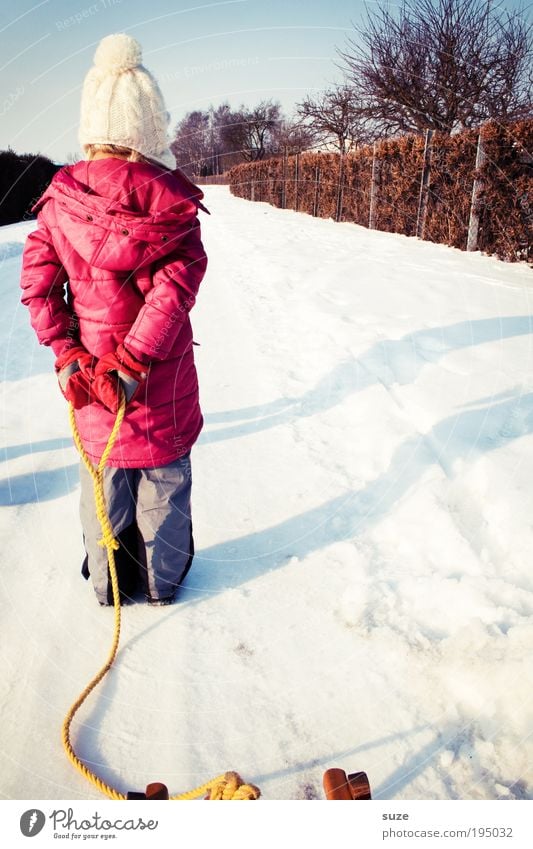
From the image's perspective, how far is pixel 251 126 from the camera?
10242mm

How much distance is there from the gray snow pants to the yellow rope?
0.16 ft

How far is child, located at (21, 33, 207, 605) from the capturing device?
153cm

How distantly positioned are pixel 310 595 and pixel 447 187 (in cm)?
826

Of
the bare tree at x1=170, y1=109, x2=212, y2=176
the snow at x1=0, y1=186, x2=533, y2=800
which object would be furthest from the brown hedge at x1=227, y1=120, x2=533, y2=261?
the snow at x1=0, y1=186, x2=533, y2=800

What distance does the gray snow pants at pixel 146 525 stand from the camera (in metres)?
1.83

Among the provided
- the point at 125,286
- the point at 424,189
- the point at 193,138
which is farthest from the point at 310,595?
the point at 424,189

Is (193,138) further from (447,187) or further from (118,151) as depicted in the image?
(118,151)

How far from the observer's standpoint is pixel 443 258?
741 centimetres

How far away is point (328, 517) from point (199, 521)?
1.90 feet

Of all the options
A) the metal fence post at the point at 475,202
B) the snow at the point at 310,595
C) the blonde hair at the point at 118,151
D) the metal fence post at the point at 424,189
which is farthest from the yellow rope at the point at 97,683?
the metal fence post at the point at 424,189

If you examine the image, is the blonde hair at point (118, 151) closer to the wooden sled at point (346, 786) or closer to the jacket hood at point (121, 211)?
the jacket hood at point (121, 211)

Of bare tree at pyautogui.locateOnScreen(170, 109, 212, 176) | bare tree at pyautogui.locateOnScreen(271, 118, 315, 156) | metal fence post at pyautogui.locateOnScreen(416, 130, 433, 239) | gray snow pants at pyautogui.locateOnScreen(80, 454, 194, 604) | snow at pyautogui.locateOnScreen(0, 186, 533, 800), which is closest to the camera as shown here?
snow at pyautogui.locateOnScreen(0, 186, 533, 800)

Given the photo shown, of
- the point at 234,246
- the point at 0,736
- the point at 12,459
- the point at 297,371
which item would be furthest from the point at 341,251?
the point at 0,736

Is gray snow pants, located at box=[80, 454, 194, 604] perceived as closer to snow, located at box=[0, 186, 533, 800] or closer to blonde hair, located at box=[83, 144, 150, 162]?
snow, located at box=[0, 186, 533, 800]
